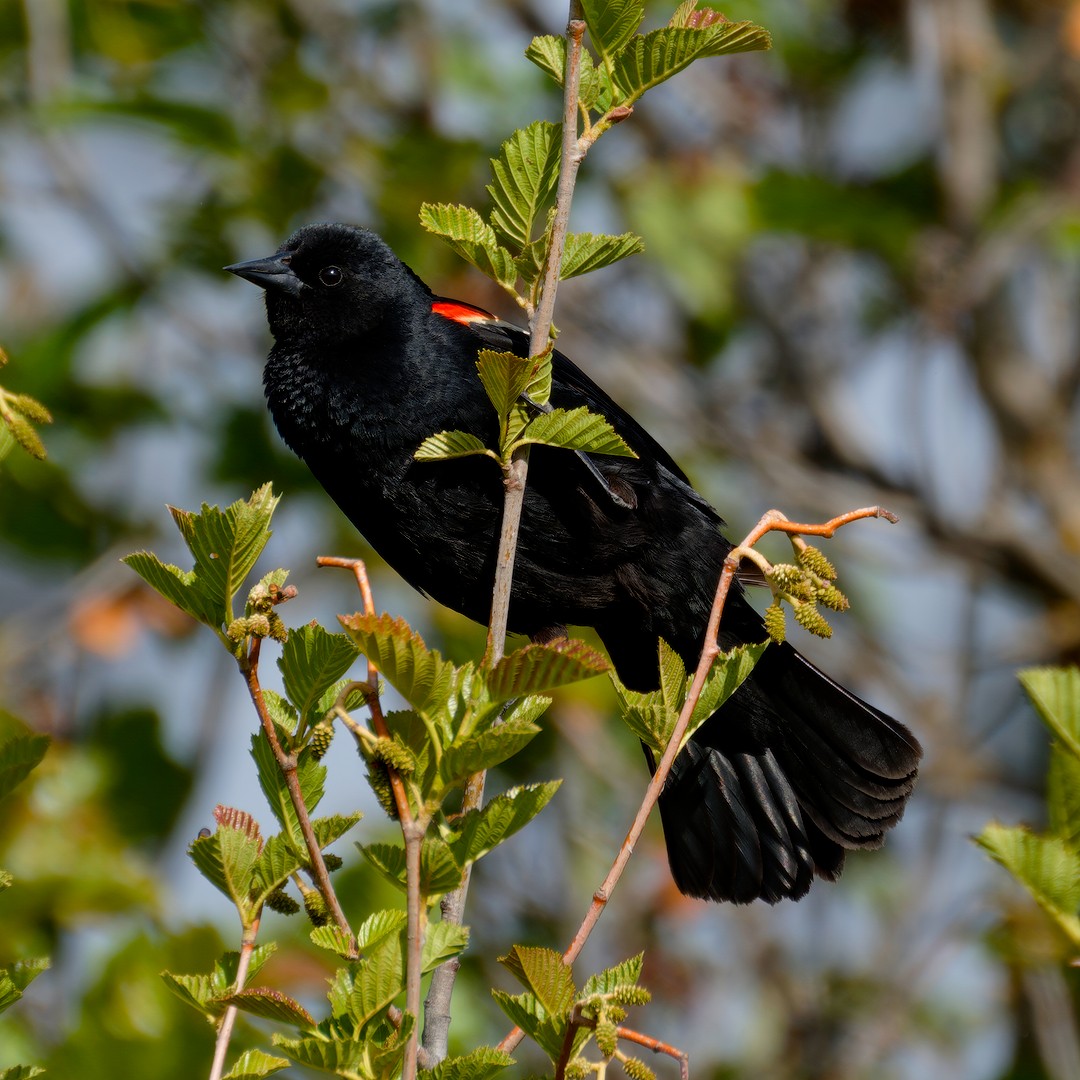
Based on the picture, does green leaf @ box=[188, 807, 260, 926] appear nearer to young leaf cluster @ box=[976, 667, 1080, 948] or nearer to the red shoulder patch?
young leaf cluster @ box=[976, 667, 1080, 948]

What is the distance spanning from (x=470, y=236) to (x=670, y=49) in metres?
0.30

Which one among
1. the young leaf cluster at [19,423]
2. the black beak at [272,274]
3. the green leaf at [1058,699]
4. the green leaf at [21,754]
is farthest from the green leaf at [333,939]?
the black beak at [272,274]

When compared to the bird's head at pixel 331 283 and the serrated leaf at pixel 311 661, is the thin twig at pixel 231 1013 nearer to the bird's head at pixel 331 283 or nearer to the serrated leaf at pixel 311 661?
the serrated leaf at pixel 311 661

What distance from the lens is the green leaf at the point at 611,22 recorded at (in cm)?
157

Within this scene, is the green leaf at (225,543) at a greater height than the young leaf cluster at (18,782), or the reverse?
the green leaf at (225,543)

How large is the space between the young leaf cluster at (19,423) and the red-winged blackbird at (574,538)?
45.1 inches

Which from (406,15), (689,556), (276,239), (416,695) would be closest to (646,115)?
(406,15)

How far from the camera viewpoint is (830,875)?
2852 mm

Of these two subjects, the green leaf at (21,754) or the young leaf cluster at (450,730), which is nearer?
the young leaf cluster at (450,730)

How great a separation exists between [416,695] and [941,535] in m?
3.56

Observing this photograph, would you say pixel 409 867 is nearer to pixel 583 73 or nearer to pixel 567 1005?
pixel 567 1005

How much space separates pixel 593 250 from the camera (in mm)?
1669

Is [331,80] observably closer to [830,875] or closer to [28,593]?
[830,875]

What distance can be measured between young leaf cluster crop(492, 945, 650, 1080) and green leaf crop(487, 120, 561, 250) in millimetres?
785
